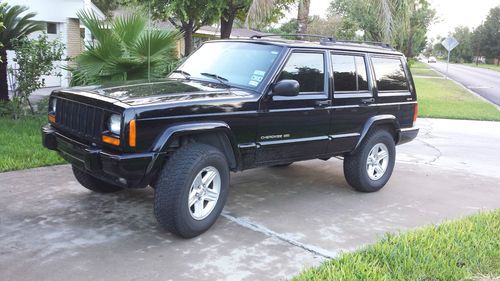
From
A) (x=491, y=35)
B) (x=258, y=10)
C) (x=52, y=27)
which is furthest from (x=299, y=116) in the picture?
(x=491, y=35)

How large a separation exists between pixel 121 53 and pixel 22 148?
2.15 metres

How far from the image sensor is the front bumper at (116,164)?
411 centimetres

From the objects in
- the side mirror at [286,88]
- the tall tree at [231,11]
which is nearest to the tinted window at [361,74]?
the side mirror at [286,88]

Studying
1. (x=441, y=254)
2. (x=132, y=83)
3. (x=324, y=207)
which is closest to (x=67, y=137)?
(x=132, y=83)

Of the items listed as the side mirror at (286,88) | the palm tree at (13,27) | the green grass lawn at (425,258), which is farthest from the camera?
the palm tree at (13,27)

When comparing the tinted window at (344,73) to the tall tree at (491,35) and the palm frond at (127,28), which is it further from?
the tall tree at (491,35)

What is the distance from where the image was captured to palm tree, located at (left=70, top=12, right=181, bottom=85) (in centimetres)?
812

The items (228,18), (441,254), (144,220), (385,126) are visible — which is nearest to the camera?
(441,254)

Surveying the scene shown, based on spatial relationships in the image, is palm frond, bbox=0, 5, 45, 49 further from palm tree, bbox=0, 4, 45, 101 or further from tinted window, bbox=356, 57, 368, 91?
tinted window, bbox=356, 57, 368, 91

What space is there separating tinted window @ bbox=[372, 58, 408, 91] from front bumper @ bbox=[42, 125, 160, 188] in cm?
348

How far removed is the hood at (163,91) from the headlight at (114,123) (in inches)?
6.0

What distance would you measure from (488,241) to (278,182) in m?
2.93

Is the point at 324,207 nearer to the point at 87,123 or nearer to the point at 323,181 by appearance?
the point at 323,181

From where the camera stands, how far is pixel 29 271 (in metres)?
3.82
